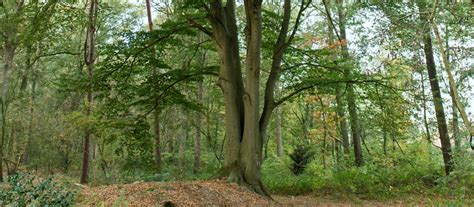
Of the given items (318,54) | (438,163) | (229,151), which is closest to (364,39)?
(318,54)

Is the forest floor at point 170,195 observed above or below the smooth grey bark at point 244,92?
below

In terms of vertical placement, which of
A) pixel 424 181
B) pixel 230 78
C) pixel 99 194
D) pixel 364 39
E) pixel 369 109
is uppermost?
pixel 364 39

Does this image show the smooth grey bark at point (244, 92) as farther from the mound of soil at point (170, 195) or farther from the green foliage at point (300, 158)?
the green foliage at point (300, 158)

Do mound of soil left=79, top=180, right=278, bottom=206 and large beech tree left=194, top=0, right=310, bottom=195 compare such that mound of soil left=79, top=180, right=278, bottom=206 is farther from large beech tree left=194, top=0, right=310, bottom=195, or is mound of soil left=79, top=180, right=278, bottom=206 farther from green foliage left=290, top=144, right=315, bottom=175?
green foliage left=290, top=144, right=315, bottom=175

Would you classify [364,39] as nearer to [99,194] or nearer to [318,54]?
[318,54]

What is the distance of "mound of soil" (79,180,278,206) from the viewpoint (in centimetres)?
492

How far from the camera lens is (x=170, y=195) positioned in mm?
5488

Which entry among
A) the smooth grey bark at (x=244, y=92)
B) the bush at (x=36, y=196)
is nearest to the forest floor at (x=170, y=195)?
the bush at (x=36, y=196)

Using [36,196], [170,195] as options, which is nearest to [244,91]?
[170,195]

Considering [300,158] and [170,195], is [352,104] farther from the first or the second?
[170,195]

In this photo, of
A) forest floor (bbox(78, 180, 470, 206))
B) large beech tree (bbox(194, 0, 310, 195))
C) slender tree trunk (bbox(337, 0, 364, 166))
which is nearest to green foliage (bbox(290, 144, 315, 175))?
slender tree trunk (bbox(337, 0, 364, 166))

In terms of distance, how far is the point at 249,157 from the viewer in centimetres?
788

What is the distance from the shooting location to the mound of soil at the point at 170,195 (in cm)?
492

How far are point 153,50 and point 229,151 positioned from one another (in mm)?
3441
